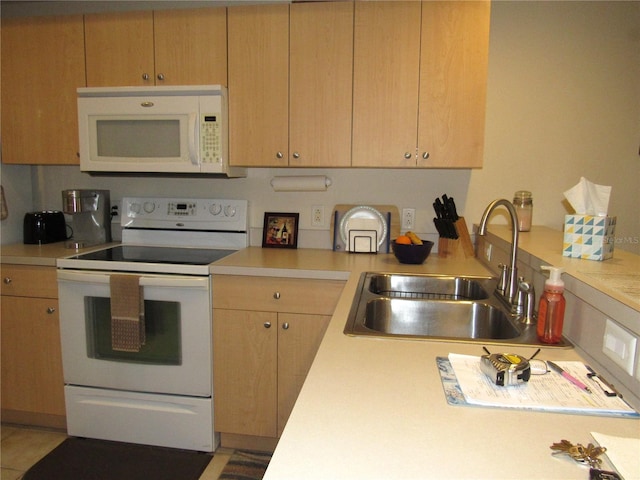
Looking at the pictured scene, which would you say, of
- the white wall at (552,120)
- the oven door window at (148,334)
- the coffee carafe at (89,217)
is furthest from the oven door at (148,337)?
the white wall at (552,120)

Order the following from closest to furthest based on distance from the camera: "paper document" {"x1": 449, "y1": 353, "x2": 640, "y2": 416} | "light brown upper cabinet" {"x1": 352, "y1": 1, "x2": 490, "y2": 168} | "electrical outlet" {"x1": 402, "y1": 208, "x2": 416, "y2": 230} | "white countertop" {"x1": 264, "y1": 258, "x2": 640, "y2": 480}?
"white countertop" {"x1": 264, "y1": 258, "x2": 640, "y2": 480}
"paper document" {"x1": 449, "y1": 353, "x2": 640, "y2": 416}
"light brown upper cabinet" {"x1": 352, "y1": 1, "x2": 490, "y2": 168}
"electrical outlet" {"x1": 402, "y1": 208, "x2": 416, "y2": 230}

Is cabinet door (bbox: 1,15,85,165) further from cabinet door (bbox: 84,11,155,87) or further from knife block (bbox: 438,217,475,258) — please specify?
knife block (bbox: 438,217,475,258)

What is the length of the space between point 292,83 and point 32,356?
186cm

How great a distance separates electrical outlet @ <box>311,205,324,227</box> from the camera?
2.58m

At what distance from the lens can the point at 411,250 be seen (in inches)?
82.8

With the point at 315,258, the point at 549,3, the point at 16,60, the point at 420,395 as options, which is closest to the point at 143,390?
the point at 315,258

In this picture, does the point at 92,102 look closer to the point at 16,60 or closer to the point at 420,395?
the point at 16,60

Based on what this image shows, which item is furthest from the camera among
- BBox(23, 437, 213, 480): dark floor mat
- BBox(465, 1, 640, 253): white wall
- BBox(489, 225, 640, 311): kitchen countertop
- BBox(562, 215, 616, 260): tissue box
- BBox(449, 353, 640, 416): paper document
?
BBox(465, 1, 640, 253): white wall

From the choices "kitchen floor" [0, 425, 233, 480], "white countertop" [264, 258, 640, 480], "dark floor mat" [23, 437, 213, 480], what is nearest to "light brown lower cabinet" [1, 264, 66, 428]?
"kitchen floor" [0, 425, 233, 480]

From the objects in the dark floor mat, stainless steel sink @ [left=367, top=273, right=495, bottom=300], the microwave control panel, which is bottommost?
the dark floor mat

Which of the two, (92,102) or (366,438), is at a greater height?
(92,102)

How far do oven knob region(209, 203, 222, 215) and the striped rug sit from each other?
4.12 ft

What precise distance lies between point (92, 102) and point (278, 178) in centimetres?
101

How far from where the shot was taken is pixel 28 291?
223 cm
